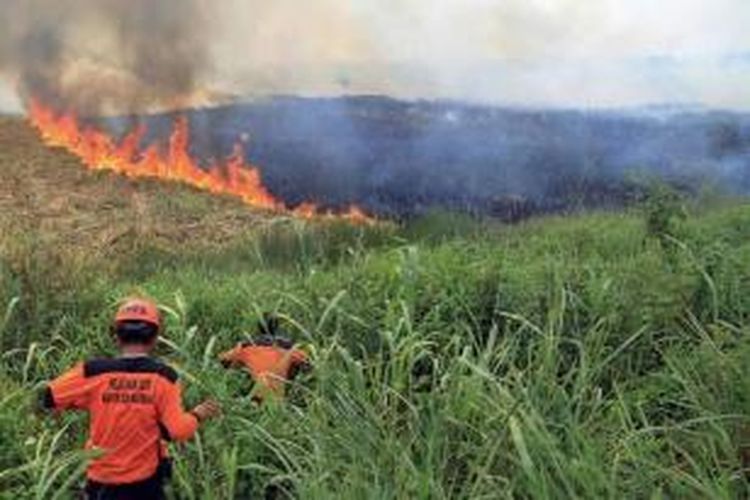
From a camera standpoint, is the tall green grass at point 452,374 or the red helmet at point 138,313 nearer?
the tall green grass at point 452,374

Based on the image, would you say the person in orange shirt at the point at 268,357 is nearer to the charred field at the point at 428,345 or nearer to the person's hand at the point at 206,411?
the charred field at the point at 428,345

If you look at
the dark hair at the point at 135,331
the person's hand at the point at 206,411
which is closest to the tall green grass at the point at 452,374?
the person's hand at the point at 206,411

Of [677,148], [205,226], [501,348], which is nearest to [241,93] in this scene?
[677,148]

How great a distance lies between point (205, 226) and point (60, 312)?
11.8m

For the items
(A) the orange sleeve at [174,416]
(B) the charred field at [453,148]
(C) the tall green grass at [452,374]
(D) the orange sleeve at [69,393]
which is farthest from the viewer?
(B) the charred field at [453,148]

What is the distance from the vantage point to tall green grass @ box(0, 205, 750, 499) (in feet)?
14.3

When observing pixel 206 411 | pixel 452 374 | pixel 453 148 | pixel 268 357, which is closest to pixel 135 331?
pixel 206 411

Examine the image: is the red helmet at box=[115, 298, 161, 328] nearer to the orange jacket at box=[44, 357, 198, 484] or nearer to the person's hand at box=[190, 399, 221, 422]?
the orange jacket at box=[44, 357, 198, 484]

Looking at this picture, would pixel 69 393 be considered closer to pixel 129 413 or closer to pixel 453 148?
pixel 129 413

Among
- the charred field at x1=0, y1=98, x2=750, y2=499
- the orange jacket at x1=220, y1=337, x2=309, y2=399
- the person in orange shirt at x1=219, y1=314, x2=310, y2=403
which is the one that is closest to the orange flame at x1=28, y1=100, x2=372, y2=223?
the charred field at x1=0, y1=98, x2=750, y2=499

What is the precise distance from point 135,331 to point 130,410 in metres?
0.34

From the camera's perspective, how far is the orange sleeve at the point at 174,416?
19.4 ft

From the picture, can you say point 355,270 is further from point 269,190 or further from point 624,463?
point 269,190

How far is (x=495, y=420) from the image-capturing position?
453 cm
